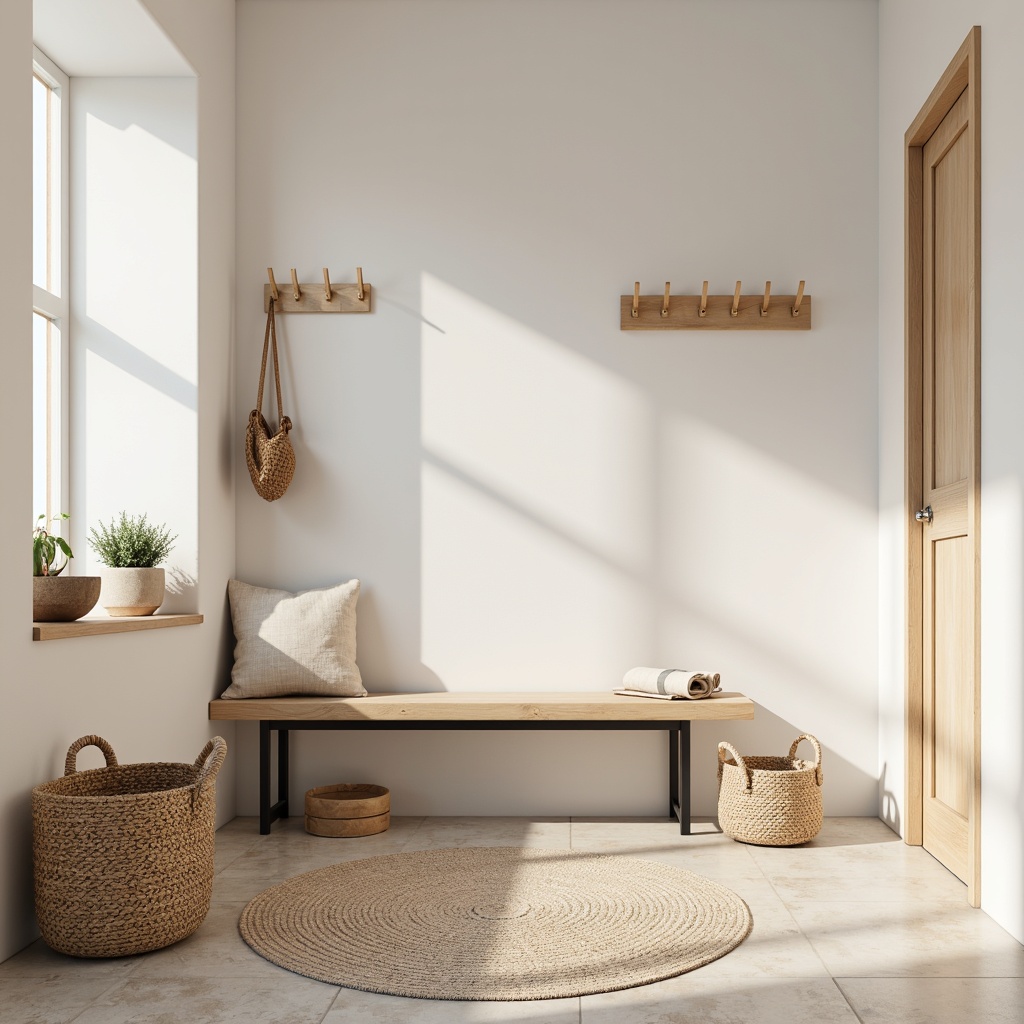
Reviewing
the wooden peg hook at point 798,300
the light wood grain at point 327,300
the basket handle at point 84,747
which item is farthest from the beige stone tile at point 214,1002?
the wooden peg hook at point 798,300

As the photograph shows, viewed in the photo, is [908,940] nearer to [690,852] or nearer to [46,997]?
[690,852]

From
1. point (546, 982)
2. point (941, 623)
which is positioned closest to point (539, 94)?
point (941, 623)

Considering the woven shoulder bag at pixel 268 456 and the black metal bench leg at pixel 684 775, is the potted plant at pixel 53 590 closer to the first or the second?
the woven shoulder bag at pixel 268 456

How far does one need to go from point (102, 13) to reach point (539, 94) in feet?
5.04

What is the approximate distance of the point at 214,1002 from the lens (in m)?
2.22

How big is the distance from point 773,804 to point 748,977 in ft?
3.69

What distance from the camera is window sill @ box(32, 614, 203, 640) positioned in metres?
2.53

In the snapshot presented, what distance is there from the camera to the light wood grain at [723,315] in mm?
3887

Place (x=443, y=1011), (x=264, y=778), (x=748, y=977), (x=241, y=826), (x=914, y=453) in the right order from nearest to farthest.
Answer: (x=443, y=1011) → (x=748, y=977) → (x=914, y=453) → (x=264, y=778) → (x=241, y=826)

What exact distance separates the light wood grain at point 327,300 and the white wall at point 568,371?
0.20 ft

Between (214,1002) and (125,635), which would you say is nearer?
(214,1002)

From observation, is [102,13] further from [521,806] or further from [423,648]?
[521,806]

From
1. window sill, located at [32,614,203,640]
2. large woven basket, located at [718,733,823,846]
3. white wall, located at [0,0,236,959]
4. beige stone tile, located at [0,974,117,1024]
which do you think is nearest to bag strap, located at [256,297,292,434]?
white wall, located at [0,0,236,959]

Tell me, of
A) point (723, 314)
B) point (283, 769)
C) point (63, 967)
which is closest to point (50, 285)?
point (283, 769)
